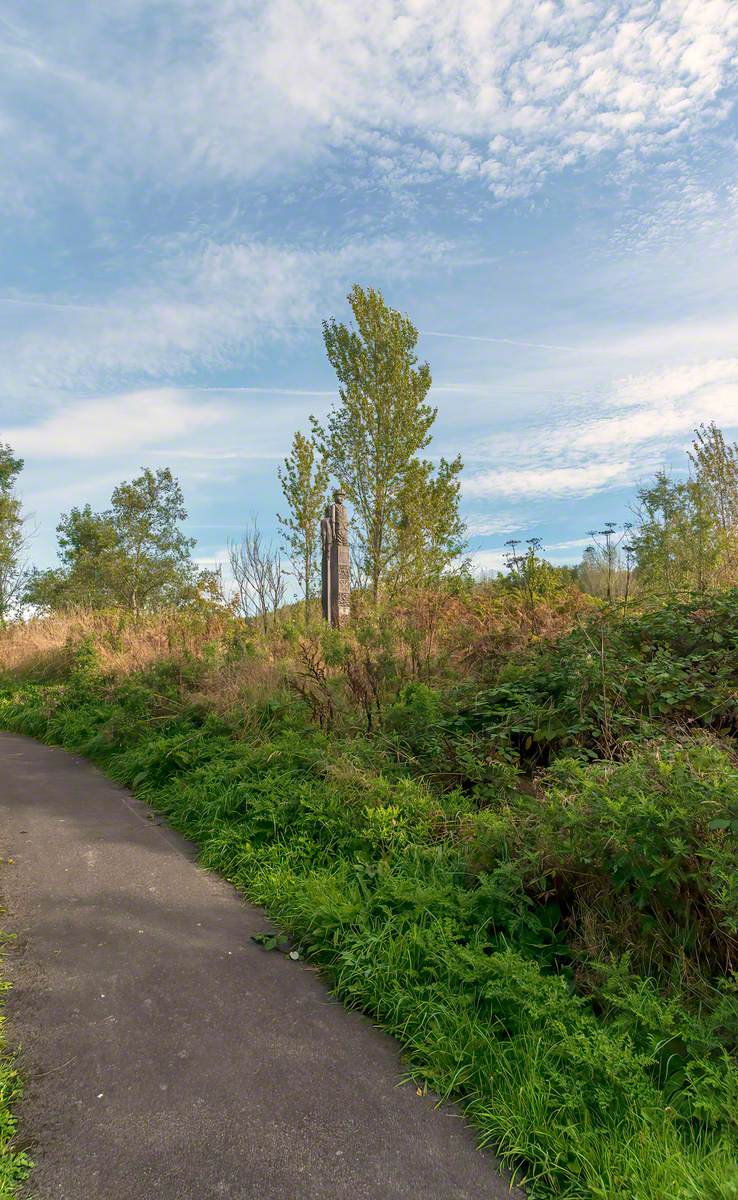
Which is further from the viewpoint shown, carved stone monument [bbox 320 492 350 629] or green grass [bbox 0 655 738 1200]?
carved stone monument [bbox 320 492 350 629]

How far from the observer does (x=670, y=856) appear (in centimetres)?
319

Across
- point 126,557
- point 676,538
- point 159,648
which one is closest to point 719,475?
point 676,538

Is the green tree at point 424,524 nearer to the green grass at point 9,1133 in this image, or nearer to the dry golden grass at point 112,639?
the dry golden grass at point 112,639

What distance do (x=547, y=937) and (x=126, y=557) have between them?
30748mm

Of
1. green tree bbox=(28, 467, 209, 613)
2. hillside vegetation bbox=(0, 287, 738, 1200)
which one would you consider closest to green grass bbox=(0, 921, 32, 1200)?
hillside vegetation bbox=(0, 287, 738, 1200)

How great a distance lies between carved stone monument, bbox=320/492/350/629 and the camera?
44.4ft

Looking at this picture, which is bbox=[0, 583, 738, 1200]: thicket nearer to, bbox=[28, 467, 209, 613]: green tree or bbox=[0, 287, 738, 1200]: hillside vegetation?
bbox=[0, 287, 738, 1200]: hillside vegetation

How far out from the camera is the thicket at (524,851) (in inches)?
100.0

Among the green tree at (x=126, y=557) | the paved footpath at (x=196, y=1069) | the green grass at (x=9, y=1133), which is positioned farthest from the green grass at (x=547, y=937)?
the green tree at (x=126, y=557)

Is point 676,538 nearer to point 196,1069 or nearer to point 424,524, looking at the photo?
point 424,524

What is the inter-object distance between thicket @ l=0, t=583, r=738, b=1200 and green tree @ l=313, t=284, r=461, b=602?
35.3ft

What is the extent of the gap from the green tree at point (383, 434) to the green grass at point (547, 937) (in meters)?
13.6

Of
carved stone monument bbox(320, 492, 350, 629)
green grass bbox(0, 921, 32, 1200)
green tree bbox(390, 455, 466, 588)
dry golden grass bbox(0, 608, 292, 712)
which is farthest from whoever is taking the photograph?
green tree bbox(390, 455, 466, 588)

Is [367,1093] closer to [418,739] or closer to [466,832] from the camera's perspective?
[466,832]
